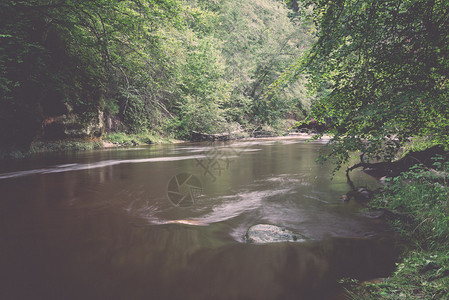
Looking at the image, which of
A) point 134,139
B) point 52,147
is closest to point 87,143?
point 52,147

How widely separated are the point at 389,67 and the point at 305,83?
1.41 metres

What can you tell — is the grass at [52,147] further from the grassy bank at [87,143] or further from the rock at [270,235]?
the rock at [270,235]

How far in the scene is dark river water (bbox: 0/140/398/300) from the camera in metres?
2.23

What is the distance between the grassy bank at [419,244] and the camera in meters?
1.89

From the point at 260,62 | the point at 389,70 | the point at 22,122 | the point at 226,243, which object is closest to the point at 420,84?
the point at 389,70

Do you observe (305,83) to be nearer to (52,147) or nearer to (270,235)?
(270,235)

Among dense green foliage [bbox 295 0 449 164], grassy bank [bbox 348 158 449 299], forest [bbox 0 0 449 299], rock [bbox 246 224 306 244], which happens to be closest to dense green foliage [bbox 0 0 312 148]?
Answer: forest [bbox 0 0 449 299]

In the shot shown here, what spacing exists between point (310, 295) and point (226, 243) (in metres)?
1.22

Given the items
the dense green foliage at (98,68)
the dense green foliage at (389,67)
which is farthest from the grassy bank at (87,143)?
the dense green foliage at (389,67)

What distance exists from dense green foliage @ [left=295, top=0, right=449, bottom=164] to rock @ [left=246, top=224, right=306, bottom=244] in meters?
1.37

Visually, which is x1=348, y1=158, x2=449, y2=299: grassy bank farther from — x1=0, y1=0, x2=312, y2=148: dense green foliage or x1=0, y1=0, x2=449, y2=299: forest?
x1=0, y1=0, x2=312, y2=148: dense green foliage

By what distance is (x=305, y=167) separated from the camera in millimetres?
8922

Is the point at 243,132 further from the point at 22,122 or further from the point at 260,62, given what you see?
the point at 22,122
